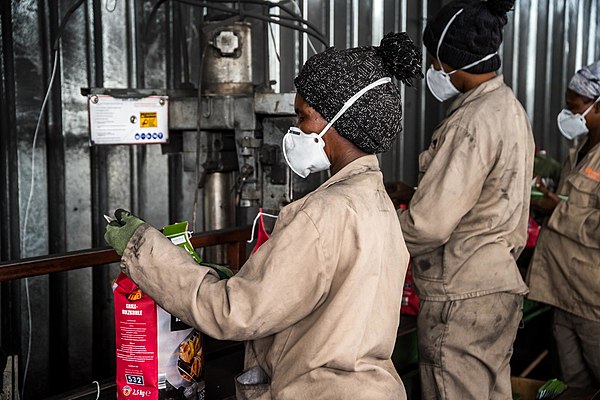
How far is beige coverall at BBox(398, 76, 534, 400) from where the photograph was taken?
2.77 meters

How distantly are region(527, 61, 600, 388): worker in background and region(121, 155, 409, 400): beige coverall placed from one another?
192 cm

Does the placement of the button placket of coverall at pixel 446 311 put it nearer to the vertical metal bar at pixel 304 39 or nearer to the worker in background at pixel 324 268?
the worker in background at pixel 324 268

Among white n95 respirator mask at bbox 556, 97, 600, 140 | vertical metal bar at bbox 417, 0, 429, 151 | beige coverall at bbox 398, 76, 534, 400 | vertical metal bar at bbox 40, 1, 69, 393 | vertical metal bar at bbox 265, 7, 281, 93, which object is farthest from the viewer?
vertical metal bar at bbox 417, 0, 429, 151

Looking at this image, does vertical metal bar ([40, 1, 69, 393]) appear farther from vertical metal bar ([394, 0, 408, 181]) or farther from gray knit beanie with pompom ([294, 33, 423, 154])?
vertical metal bar ([394, 0, 408, 181])

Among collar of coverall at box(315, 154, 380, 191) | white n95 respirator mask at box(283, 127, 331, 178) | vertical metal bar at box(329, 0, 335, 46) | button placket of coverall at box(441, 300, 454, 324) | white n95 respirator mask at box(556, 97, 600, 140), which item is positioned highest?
vertical metal bar at box(329, 0, 335, 46)

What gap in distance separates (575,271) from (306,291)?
2189mm

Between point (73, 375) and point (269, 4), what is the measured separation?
6.59ft

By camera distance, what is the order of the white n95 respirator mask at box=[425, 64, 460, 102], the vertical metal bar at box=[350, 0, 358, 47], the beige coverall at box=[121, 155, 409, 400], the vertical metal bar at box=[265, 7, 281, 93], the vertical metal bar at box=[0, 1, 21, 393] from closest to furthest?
the beige coverall at box=[121, 155, 409, 400]
the white n95 respirator mask at box=[425, 64, 460, 102]
the vertical metal bar at box=[0, 1, 21, 393]
the vertical metal bar at box=[265, 7, 281, 93]
the vertical metal bar at box=[350, 0, 358, 47]

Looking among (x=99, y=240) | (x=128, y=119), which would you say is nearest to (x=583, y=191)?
(x=128, y=119)

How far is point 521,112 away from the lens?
9.62 ft

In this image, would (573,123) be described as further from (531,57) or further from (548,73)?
(548,73)

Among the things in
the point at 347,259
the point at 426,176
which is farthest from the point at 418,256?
the point at 347,259

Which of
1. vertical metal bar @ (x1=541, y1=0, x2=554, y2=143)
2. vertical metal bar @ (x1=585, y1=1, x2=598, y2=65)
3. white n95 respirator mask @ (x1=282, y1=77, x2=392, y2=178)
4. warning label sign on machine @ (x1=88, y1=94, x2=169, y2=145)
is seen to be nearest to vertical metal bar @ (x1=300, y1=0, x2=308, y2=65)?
warning label sign on machine @ (x1=88, y1=94, x2=169, y2=145)

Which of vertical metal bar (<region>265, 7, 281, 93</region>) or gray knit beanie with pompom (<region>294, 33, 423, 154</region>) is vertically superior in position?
vertical metal bar (<region>265, 7, 281, 93</region>)
